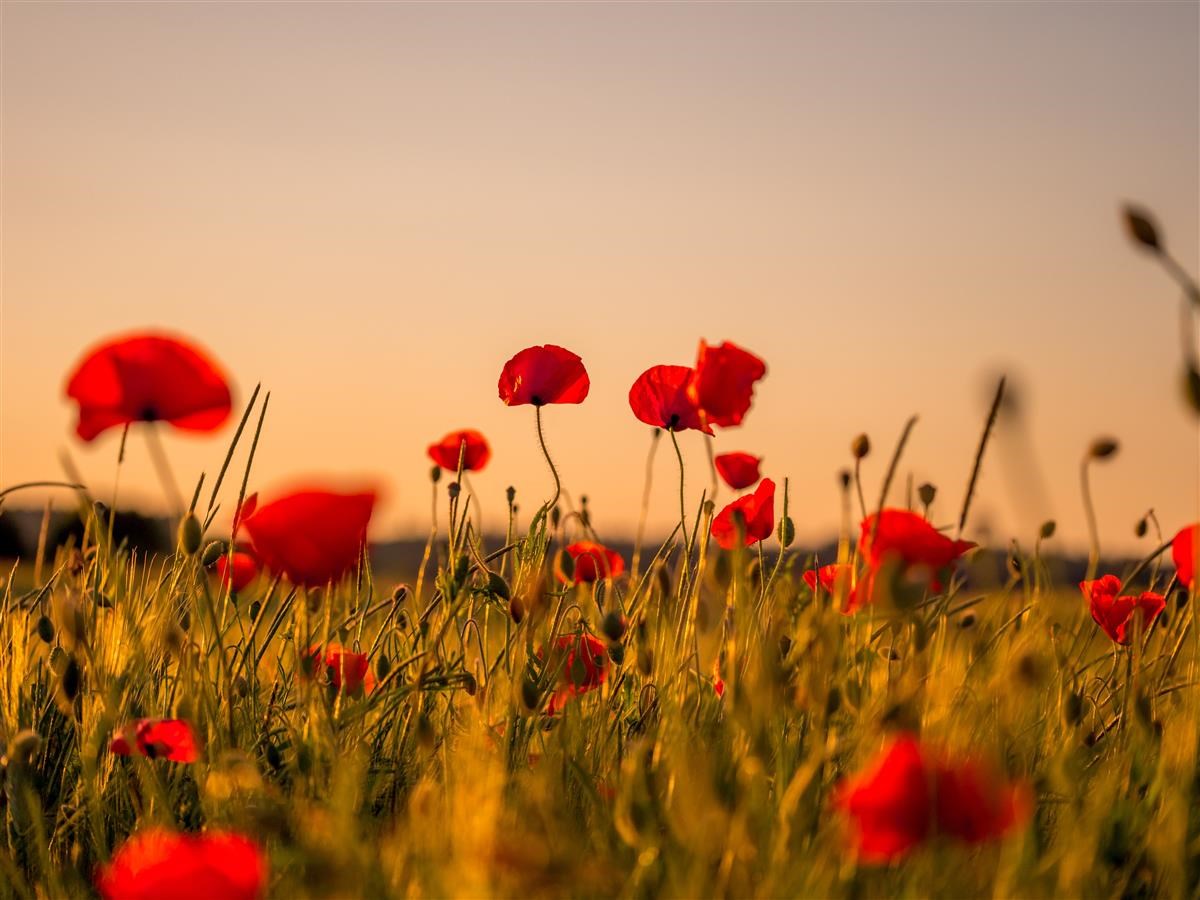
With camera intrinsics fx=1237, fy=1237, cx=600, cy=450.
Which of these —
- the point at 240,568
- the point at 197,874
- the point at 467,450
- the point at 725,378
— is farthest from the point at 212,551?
the point at 197,874

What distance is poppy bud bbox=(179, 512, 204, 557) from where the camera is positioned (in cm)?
212

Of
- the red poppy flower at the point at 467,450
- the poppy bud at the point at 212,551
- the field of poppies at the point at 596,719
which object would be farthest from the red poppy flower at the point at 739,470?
the poppy bud at the point at 212,551

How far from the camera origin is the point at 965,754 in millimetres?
2246

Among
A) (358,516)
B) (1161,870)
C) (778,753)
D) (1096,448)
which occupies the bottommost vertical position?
(1161,870)

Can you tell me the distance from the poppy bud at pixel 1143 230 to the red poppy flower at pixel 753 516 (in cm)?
109

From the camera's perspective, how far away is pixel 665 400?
2.73 metres

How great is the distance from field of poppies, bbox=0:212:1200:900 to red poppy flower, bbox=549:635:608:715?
0.04ft

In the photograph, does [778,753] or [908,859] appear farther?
[778,753]

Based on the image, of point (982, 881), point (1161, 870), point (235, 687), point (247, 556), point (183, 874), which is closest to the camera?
point (183, 874)

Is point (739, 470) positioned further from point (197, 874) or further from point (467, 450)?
point (197, 874)

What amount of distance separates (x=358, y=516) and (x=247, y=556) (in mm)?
1350

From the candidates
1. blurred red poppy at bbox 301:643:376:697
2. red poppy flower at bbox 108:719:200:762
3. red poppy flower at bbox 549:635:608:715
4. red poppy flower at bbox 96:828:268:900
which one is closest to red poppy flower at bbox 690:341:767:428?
red poppy flower at bbox 549:635:608:715

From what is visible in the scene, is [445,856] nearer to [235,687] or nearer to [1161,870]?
[235,687]

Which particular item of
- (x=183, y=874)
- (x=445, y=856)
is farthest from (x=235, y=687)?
(x=183, y=874)
